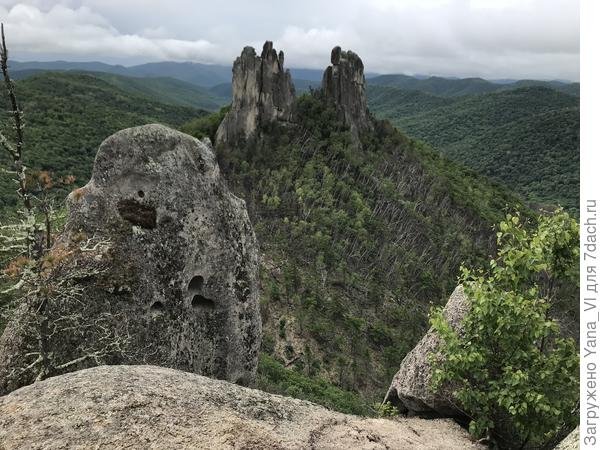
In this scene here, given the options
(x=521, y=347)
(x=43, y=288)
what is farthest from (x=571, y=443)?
(x=43, y=288)

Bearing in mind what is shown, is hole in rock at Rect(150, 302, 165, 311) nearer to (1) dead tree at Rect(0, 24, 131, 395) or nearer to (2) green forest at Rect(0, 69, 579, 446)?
(1) dead tree at Rect(0, 24, 131, 395)

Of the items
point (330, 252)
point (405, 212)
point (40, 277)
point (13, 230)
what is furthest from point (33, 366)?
point (405, 212)

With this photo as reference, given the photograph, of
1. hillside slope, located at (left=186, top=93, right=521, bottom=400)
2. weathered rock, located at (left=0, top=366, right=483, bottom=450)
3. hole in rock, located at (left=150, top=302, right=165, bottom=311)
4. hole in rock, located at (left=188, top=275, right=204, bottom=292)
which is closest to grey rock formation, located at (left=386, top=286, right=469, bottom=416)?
weathered rock, located at (left=0, top=366, right=483, bottom=450)

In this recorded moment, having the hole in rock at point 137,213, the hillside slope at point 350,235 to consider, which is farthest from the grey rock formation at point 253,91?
the hole in rock at point 137,213

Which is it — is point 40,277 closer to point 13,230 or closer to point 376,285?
point 13,230

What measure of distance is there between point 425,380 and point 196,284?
24.8 feet

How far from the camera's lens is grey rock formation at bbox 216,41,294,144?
2726 inches

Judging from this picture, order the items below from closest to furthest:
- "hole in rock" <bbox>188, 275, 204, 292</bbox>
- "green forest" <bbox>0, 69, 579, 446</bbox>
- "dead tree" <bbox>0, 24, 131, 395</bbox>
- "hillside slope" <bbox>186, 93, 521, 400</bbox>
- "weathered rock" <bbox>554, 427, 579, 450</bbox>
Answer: "weathered rock" <bbox>554, 427, 579, 450</bbox>
"dead tree" <bbox>0, 24, 131, 395</bbox>
"hole in rock" <bbox>188, 275, 204, 292</bbox>
"green forest" <bbox>0, 69, 579, 446</bbox>
"hillside slope" <bbox>186, 93, 521, 400</bbox>

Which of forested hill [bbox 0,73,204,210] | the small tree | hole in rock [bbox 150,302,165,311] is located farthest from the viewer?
forested hill [bbox 0,73,204,210]

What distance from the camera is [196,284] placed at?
598 inches

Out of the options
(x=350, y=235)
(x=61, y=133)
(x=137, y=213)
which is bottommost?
(x=350, y=235)

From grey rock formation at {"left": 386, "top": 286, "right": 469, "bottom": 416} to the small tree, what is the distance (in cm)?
244

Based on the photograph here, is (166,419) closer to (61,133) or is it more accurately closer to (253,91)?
(253,91)
